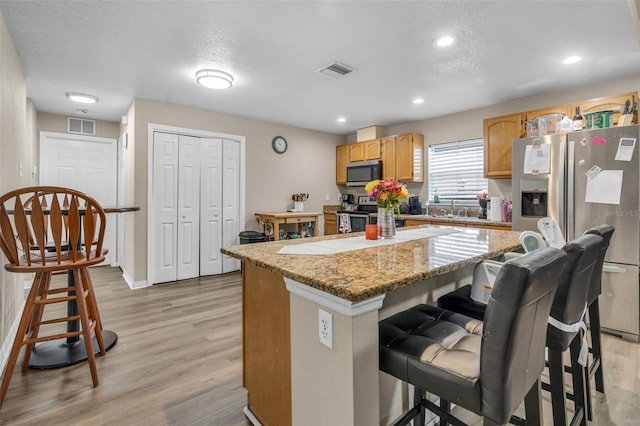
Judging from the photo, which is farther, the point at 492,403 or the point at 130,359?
the point at 130,359

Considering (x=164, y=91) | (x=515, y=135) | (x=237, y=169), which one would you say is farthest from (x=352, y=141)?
(x=164, y=91)

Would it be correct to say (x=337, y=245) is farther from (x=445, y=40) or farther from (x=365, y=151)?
(x=365, y=151)

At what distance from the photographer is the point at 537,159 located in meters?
3.08

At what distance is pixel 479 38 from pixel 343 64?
118cm

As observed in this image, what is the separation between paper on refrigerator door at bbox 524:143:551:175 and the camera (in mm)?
3012

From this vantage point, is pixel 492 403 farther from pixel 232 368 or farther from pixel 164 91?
pixel 164 91

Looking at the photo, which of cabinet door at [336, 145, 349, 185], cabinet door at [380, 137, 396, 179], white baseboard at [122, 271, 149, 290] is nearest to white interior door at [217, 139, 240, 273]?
white baseboard at [122, 271, 149, 290]

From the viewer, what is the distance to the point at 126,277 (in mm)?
4504

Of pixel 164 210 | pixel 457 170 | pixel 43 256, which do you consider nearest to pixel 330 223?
pixel 457 170

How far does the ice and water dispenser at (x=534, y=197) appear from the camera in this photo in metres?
3.05

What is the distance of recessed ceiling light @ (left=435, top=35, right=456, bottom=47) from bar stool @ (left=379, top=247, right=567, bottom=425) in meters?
2.21

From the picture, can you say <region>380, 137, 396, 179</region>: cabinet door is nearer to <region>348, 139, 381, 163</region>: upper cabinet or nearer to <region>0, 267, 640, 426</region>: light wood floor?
<region>348, 139, 381, 163</region>: upper cabinet

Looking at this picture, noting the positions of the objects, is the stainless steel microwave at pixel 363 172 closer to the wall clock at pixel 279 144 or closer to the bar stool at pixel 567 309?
the wall clock at pixel 279 144

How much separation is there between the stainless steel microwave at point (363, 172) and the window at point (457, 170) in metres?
0.85
